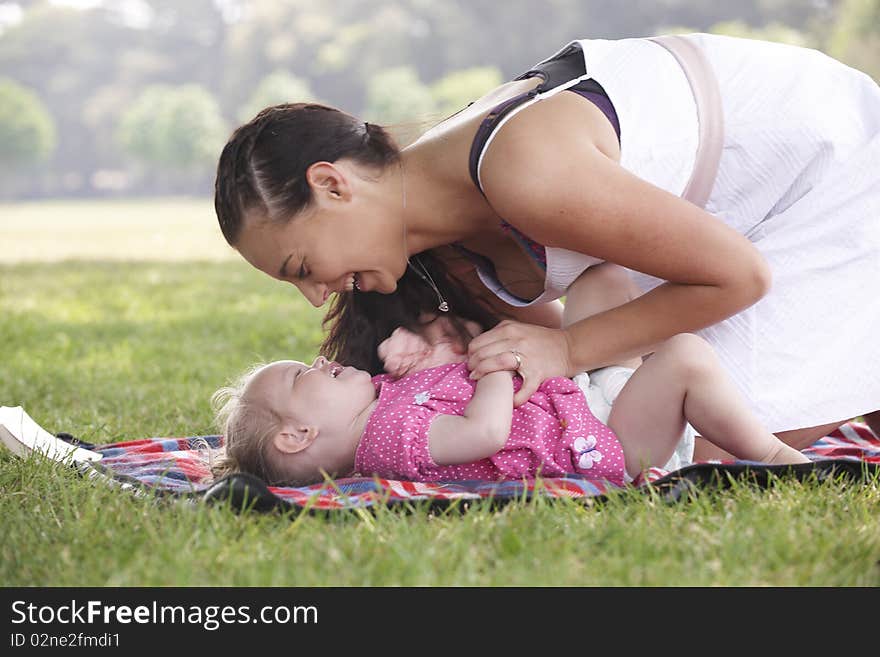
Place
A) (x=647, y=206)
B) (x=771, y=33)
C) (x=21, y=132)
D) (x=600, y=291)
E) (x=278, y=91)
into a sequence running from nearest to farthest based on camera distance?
(x=647, y=206) → (x=600, y=291) → (x=771, y=33) → (x=278, y=91) → (x=21, y=132)

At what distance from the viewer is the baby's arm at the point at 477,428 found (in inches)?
92.9

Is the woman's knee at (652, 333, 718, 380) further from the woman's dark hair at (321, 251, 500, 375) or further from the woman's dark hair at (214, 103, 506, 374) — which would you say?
the woman's dark hair at (214, 103, 506, 374)

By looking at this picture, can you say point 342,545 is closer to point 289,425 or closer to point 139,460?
point 289,425

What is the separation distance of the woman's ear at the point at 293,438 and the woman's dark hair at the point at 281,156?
19.0 inches

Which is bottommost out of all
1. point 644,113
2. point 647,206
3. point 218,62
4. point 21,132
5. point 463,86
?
point 647,206

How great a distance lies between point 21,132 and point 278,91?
13.1 metres

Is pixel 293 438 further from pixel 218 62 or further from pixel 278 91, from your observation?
pixel 218 62

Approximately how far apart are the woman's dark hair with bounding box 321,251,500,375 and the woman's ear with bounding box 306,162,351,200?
1.75 feet

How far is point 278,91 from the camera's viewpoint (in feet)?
167

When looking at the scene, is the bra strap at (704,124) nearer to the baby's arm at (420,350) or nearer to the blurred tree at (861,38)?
the baby's arm at (420,350)

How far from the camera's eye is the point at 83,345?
5.32 meters

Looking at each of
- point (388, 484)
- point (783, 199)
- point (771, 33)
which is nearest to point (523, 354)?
point (388, 484)
